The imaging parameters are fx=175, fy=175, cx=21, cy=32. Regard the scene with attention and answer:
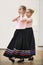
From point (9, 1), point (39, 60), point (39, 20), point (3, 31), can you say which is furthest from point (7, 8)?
point (39, 60)

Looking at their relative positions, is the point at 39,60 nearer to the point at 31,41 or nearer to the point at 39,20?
the point at 31,41

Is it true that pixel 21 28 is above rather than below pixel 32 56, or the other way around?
above

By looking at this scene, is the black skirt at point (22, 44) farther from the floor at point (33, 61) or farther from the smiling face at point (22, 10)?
the smiling face at point (22, 10)

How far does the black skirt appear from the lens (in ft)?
6.47

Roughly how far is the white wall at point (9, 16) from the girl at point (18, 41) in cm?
5

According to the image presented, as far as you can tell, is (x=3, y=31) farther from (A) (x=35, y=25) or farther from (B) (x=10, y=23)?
(A) (x=35, y=25)

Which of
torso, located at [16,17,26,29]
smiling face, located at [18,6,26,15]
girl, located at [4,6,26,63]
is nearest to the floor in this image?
girl, located at [4,6,26,63]

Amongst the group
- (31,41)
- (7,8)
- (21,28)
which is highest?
(7,8)

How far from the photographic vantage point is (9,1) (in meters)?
2.00

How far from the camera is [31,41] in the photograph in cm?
198

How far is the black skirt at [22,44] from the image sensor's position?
6.47ft

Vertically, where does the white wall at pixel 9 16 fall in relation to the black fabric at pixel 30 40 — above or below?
above

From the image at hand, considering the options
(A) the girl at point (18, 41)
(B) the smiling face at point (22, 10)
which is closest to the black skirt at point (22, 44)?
(A) the girl at point (18, 41)

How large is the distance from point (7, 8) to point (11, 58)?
57 cm
